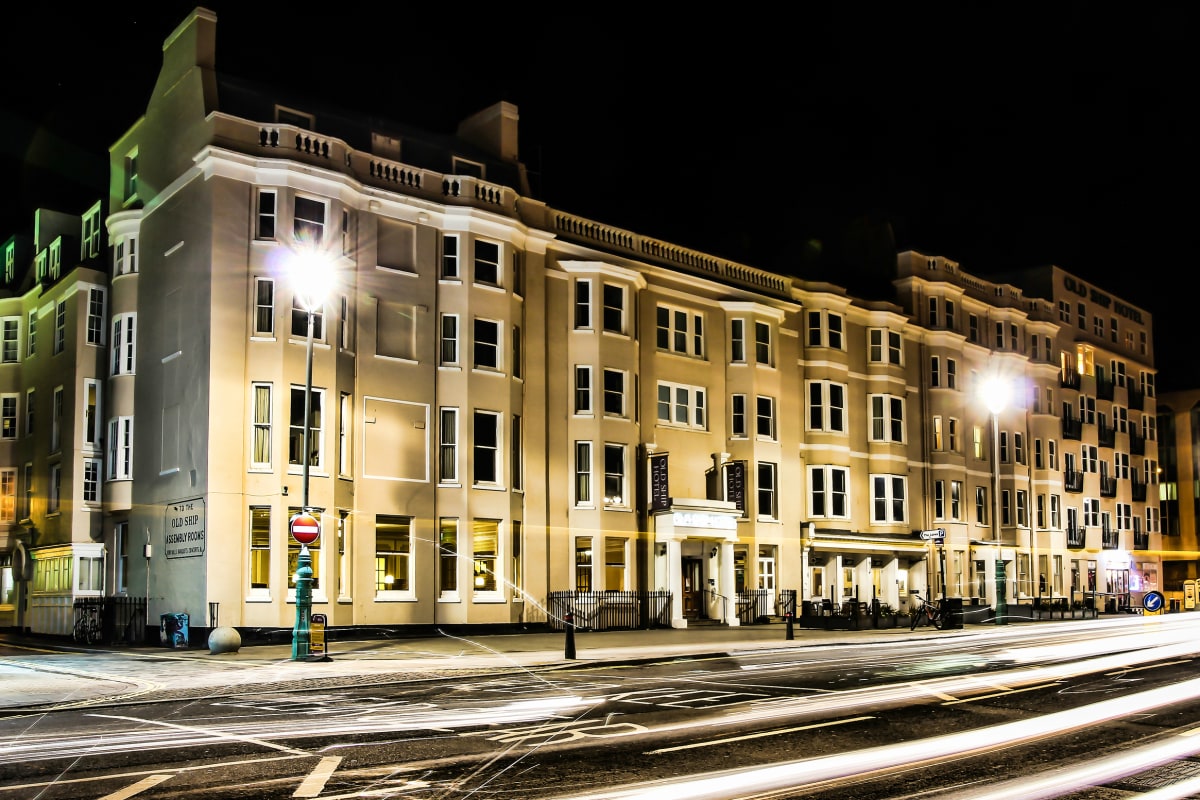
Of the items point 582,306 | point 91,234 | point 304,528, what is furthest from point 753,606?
point 91,234

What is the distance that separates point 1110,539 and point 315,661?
185 feet

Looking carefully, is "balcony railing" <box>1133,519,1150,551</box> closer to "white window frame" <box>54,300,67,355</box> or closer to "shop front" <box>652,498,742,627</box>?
"shop front" <box>652,498,742,627</box>

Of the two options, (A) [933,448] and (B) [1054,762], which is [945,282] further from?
(B) [1054,762]

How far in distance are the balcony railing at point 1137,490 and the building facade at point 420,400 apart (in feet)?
82.1

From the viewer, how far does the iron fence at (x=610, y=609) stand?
3634 centimetres

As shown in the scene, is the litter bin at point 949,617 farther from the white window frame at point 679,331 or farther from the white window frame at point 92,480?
the white window frame at point 92,480

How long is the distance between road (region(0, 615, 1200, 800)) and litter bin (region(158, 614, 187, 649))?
1162cm

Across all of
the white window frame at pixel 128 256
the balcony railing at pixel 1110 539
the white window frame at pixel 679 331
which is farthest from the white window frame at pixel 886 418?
the white window frame at pixel 128 256

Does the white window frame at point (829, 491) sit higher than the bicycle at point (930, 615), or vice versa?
the white window frame at point (829, 491)

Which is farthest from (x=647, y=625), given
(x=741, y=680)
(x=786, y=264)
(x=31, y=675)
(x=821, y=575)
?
(x=786, y=264)

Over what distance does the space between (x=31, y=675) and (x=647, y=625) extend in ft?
69.0

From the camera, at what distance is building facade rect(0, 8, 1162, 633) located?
30859 mm

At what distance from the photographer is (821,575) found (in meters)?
47.1

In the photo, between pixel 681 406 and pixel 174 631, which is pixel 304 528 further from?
pixel 681 406
